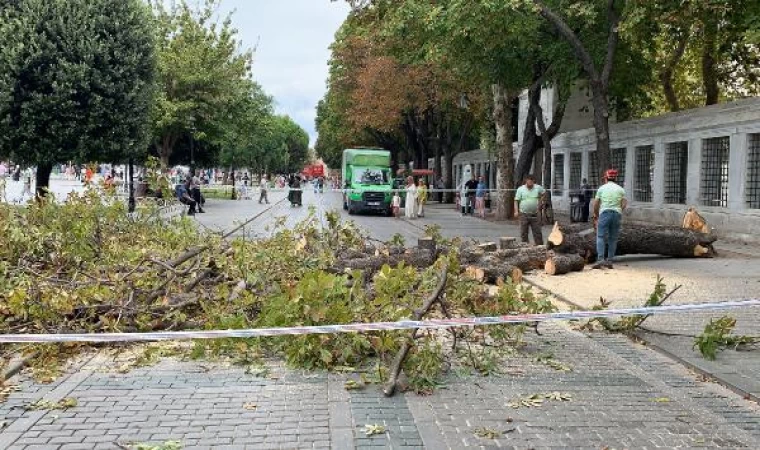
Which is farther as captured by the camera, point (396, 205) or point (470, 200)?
point (470, 200)

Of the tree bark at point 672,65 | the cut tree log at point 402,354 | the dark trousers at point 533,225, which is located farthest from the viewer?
the tree bark at point 672,65

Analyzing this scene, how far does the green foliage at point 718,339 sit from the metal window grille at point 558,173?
84.9 feet

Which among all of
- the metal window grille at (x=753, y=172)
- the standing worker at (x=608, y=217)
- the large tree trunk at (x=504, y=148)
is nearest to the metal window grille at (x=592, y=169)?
the large tree trunk at (x=504, y=148)

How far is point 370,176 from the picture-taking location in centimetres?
3225

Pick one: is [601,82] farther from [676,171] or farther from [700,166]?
[676,171]

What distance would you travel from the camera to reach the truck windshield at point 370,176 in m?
31.9

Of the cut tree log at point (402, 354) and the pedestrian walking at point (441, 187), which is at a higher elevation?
the pedestrian walking at point (441, 187)

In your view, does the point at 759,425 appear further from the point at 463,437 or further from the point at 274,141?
the point at 274,141

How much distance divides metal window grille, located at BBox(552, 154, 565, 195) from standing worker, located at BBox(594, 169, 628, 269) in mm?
20214

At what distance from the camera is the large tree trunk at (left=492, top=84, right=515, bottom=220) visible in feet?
82.4

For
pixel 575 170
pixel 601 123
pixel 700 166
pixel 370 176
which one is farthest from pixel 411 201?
pixel 601 123

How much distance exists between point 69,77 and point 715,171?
1713 centimetres

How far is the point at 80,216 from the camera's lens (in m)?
9.62

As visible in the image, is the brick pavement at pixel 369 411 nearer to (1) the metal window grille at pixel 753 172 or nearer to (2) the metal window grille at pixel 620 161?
(1) the metal window grille at pixel 753 172
